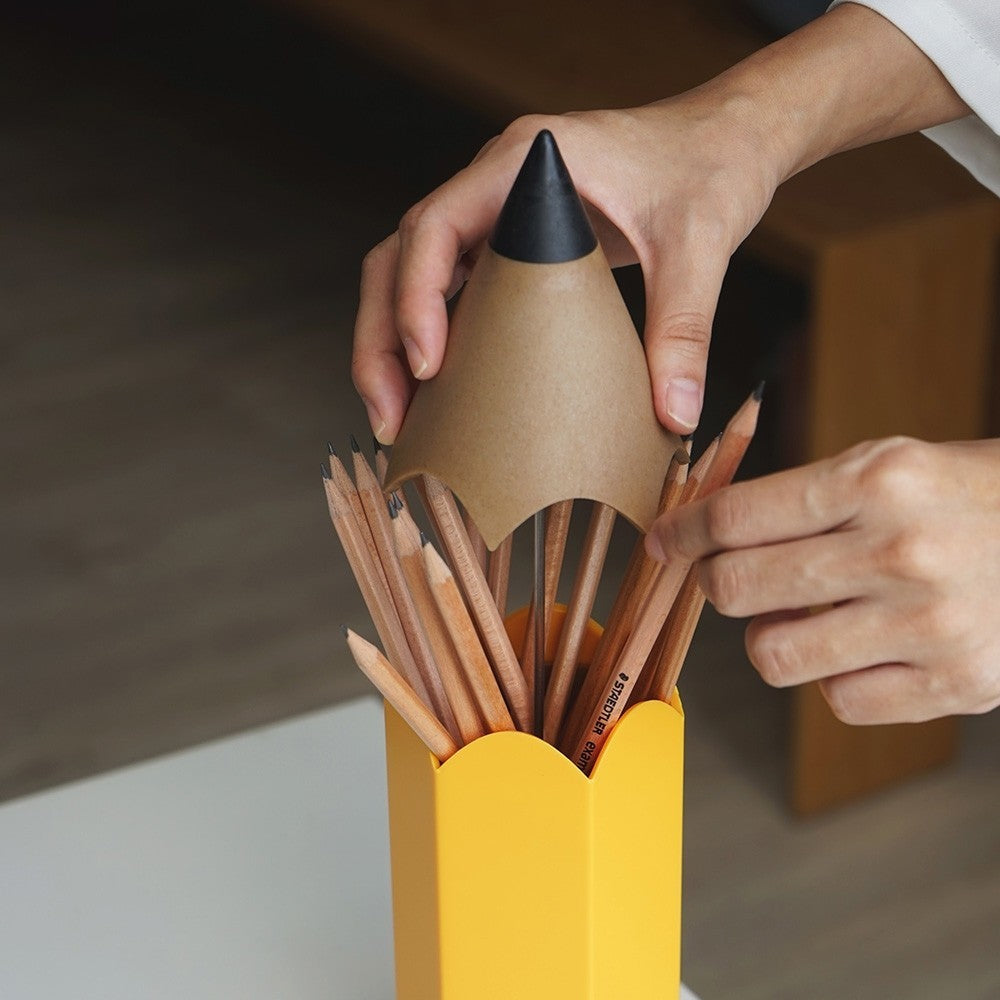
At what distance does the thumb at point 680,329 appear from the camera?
1.87ft

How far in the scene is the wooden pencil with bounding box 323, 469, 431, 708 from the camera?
57 centimetres

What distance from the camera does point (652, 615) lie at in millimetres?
551

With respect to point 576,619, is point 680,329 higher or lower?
higher

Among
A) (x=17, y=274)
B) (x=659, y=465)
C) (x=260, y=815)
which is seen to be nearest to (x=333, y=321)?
(x=17, y=274)

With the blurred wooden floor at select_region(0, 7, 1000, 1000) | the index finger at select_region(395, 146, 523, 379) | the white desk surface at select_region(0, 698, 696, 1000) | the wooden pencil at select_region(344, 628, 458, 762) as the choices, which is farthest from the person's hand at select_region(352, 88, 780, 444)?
the blurred wooden floor at select_region(0, 7, 1000, 1000)

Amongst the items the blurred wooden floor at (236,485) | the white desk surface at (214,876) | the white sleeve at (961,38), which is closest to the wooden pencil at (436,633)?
the white desk surface at (214,876)

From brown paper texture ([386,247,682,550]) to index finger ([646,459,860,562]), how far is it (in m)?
0.03

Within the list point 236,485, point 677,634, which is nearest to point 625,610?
point 677,634

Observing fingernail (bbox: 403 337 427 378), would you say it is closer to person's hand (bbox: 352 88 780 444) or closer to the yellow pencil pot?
person's hand (bbox: 352 88 780 444)

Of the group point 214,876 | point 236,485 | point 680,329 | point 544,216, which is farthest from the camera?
point 236,485

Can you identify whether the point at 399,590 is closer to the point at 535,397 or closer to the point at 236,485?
the point at 535,397

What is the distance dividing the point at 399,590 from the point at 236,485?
1.86 metres

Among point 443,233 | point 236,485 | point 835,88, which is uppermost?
point 236,485

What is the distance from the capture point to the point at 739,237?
72 centimetres
